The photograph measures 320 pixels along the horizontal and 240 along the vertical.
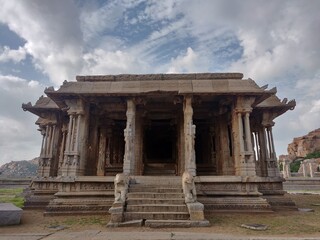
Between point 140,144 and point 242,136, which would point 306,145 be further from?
point 140,144

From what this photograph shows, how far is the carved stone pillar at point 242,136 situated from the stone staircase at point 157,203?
11.1 ft

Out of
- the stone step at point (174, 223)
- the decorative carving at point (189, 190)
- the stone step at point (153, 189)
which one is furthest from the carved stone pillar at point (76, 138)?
the stone step at point (174, 223)

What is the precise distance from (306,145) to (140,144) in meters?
82.1

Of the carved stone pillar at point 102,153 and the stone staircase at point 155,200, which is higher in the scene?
the carved stone pillar at point 102,153

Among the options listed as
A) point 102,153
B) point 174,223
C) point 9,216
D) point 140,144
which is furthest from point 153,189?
point 102,153

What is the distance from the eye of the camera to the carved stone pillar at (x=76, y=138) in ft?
40.2

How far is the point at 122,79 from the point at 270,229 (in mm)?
10435

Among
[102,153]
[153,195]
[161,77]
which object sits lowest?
[153,195]

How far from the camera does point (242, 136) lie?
12492mm

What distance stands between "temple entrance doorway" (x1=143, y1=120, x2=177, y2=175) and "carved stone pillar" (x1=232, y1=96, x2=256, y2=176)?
22.5 ft

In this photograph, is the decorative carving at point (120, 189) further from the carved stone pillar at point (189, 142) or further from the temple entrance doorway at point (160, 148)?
the temple entrance doorway at point (160, 148)

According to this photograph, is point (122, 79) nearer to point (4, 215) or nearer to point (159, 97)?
point (159, 97)

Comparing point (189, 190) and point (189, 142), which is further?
point (189, 142)

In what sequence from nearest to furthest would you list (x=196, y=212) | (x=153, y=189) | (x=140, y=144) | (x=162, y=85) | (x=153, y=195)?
1. (x=196, y=212)
2. (x=153, y=195)
3. (x=153, y=189)
4. (x=162, y=85)
5. (x=140, y=144)
